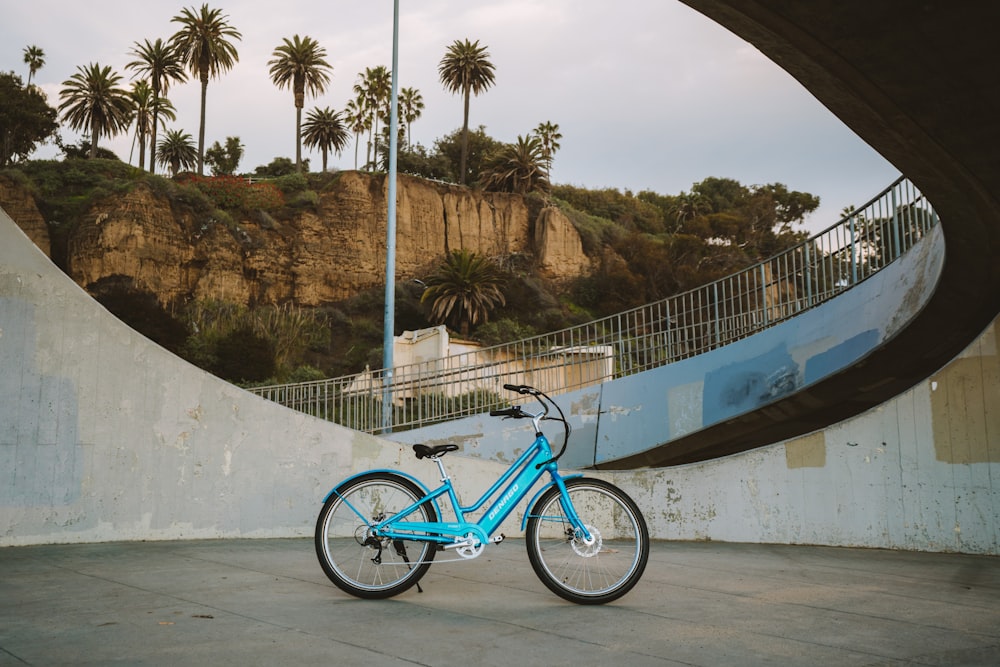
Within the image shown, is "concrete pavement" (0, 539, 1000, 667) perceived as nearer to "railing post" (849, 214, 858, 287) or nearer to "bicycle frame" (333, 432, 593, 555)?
"bicycle frame" (333, 432, 593, 555)

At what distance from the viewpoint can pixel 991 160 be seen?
21.4 feet

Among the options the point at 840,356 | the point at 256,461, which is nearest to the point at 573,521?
the point at 256,461

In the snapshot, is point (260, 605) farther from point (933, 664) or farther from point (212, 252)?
point (212, 252)

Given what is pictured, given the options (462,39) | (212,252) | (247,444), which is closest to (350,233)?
(212,252)

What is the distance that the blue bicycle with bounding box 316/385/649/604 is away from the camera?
433 cm

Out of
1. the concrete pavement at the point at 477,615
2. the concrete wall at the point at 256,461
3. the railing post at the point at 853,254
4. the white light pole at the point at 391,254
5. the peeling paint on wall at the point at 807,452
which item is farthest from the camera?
the white light pole at the point at 391,254

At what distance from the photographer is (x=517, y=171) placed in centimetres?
4791

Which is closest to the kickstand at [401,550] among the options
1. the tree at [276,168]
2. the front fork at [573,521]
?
the front fork at [573,521]

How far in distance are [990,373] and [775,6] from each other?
4131 mm

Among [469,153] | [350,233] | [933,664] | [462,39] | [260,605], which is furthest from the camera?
[469,153]

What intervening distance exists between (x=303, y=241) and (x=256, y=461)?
35.3 m

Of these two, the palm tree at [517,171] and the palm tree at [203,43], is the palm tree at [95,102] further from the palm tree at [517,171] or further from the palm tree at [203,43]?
the palm tree at [517,171]

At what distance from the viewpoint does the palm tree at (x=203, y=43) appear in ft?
154

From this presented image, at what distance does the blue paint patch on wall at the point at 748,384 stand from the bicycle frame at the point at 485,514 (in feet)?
24.1
